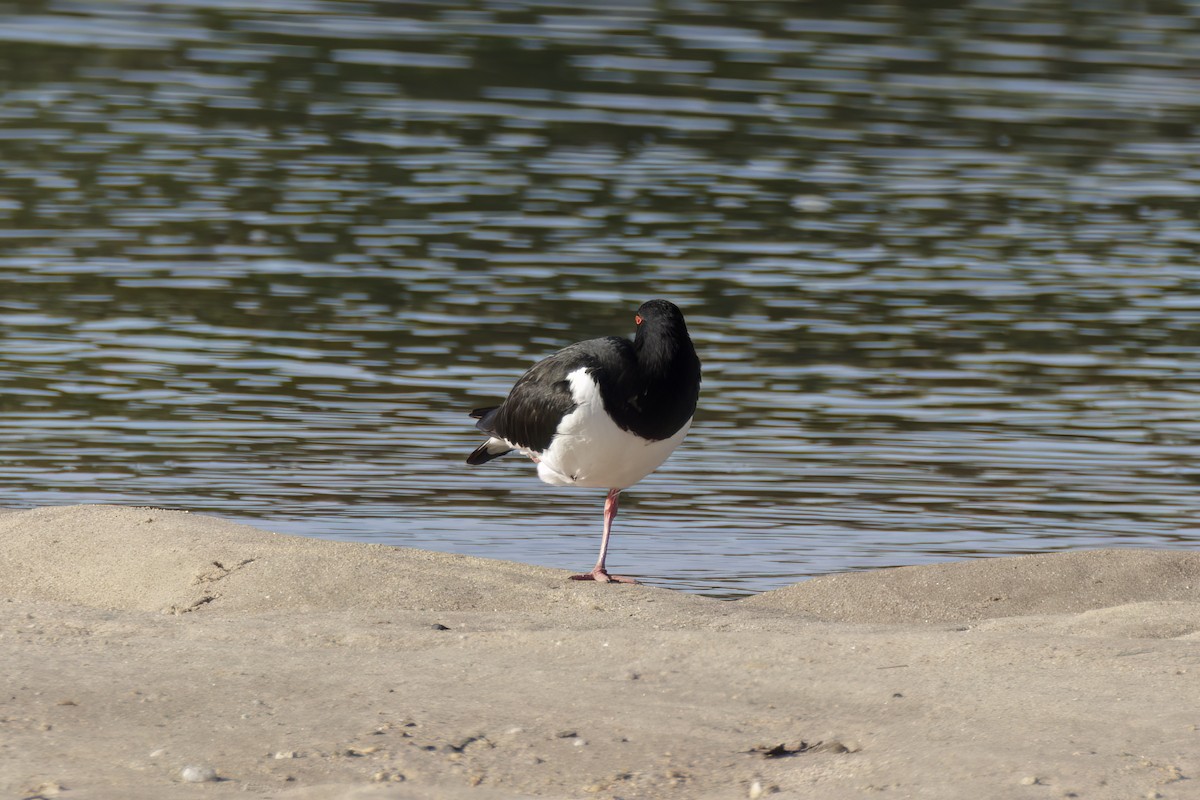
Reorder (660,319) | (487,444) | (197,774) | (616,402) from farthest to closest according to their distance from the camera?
(487,444), (660,319), (616,402), (197,774)

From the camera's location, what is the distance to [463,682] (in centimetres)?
652

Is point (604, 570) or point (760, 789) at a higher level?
point (760, 789)

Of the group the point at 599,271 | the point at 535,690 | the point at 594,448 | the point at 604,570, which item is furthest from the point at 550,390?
the point at 599,271

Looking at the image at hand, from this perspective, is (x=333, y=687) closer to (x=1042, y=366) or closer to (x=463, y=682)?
(x=463, y=682)

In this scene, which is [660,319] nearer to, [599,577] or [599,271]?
[599,577]

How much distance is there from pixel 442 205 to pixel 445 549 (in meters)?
9.75

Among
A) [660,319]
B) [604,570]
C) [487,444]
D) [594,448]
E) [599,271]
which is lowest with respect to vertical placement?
[599,271]

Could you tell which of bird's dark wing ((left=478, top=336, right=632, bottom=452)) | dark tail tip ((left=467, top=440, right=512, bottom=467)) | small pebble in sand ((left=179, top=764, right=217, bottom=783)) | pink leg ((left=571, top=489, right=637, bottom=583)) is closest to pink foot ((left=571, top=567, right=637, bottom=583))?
pink leg ((left=571, top=489, right=637, bottom=583))

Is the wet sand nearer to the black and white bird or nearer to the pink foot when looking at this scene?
the pink foot

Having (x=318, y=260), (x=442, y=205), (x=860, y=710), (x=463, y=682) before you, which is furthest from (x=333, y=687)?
(x=442, y=205)

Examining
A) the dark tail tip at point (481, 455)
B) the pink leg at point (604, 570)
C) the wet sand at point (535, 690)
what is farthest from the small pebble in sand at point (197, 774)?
the dark tail tip at point (481, 455)

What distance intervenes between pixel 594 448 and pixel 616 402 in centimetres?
27

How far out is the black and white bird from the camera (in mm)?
8977

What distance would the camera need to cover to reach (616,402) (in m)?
8.95
